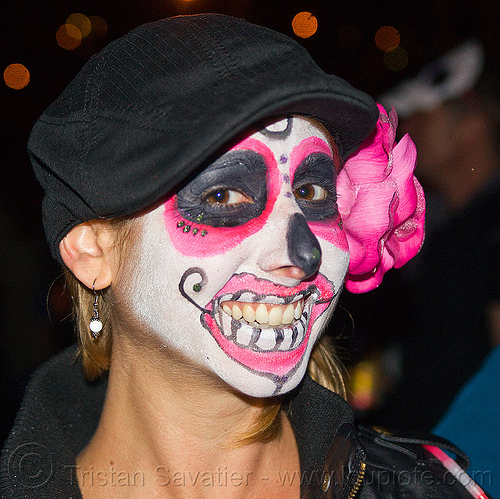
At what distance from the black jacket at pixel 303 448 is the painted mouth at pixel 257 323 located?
1.27 ft

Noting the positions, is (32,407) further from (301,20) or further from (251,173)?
(301,20)

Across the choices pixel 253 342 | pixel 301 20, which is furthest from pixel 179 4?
pixel 253 342

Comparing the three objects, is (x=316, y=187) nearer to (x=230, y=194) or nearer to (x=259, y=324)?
(x=230, y=194)

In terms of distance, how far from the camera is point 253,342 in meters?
1.81

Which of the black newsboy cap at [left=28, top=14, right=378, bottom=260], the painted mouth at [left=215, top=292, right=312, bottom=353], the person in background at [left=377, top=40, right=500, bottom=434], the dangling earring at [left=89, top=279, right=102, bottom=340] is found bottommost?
the person in background at [left=377, top=40, right=500, bottom=434]

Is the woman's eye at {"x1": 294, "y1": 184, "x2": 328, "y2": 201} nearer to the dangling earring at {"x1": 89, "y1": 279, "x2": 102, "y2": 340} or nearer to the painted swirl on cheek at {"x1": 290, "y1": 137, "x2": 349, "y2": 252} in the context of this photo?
the painted swirl on cheek at {"x1": 290, "y1": 137, "x2": 349, "y2": 252}

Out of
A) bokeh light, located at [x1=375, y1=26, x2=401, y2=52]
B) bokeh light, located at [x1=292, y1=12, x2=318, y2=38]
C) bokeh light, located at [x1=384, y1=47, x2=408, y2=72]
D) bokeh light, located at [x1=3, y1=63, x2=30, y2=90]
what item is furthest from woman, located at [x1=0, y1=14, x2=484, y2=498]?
bokeh light, located at [x1=384, y1=47, x2=408, y2=72]

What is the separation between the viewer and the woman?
1649 millimetres

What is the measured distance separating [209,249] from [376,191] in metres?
0.71

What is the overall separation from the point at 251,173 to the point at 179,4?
3.35 m

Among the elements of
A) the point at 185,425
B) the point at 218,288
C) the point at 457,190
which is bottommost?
the point at 457,190
